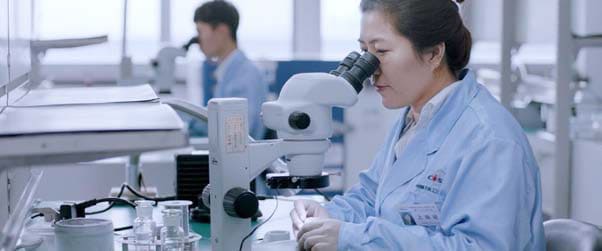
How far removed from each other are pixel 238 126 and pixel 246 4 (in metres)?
4.73

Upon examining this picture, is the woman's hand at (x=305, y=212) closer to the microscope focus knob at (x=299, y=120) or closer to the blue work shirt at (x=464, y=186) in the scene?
the blue work shirt at (x=464, y=186)

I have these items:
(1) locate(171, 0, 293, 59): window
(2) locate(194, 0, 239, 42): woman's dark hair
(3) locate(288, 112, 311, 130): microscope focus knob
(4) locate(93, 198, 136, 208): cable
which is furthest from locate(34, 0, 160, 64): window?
(3) locate(288, 112, 311, 130): microscope focus knob

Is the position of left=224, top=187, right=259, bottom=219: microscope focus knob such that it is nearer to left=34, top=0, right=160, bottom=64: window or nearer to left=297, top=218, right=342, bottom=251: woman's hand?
left=297, top=218, right=342, bottom=251: woman's hand

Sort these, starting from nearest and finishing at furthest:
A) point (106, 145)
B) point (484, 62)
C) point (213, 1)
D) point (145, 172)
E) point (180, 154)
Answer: point (106, 145)
point (180, 154)
point (145, 172)
point (213, 1)
point (484, 62)

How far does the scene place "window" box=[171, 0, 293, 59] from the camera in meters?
6.24

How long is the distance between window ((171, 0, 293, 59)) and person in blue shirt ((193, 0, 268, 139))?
1912mm

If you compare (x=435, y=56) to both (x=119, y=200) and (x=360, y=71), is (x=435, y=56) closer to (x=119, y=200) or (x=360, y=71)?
(x=360, y=71)

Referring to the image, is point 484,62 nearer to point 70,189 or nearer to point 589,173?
point 589,173

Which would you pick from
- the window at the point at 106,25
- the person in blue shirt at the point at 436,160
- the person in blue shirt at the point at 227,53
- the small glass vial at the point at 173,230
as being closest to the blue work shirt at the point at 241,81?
the person in blue shirt at the point at 227,53

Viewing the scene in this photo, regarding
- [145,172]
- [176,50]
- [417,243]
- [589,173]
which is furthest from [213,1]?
[417,243]

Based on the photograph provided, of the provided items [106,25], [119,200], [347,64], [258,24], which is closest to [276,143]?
[347,64]

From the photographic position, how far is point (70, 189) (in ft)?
13.4

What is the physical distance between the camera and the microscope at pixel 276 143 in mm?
1570

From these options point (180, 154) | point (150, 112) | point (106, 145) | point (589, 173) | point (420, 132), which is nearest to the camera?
point (106, 145)
